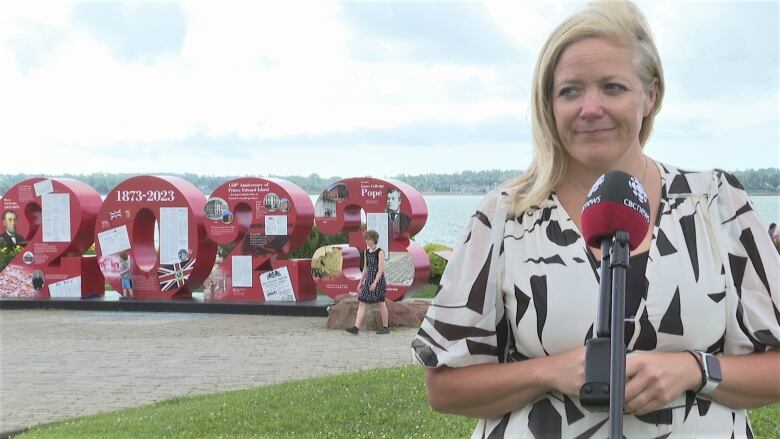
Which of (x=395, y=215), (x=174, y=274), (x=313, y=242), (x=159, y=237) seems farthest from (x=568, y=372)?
(x=313, y=242)

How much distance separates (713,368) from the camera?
1.92 m

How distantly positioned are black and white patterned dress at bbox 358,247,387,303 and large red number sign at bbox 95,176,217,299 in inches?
177

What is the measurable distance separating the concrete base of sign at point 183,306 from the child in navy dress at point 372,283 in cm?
209

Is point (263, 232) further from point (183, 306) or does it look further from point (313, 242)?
point (313, 242)

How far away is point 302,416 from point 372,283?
608 centimetres

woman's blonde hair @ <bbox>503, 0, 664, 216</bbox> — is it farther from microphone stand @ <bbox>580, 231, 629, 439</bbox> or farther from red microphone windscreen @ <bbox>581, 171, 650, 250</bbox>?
microphone stand @ <bbox>580, 231, 629, 439</bbox>

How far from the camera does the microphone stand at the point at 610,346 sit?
1545 millimetres

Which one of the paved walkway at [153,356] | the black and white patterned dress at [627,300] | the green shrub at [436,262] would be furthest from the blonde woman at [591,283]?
the green shrub at [436,262]

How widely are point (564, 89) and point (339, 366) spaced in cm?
895

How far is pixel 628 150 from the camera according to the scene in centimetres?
215

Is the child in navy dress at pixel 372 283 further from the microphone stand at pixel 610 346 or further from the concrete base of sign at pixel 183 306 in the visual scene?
the microphone stand at pixel 610 346

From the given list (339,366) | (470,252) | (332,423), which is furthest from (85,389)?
(470,252)

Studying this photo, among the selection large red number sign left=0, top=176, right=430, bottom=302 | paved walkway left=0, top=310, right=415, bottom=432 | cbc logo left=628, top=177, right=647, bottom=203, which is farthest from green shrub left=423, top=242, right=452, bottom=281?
cbc logo left=628, top=177, right=647, bottom=203

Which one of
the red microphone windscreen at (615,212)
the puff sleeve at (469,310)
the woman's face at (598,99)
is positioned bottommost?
the puff sleeve at (469,310)
